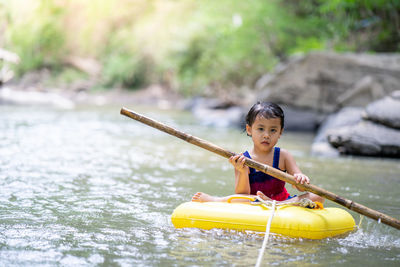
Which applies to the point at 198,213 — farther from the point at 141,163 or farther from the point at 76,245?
the point at 141,163

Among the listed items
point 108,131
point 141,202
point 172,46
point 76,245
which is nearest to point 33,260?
point 76,245

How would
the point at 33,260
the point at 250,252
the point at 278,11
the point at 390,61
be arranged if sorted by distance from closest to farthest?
1. the point at 33,260
2. the point at 250,252
3. the point at 390,61
4. the point at 278,11

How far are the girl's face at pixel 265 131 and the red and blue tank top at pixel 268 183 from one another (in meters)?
0.13

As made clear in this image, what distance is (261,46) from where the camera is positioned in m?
15.8

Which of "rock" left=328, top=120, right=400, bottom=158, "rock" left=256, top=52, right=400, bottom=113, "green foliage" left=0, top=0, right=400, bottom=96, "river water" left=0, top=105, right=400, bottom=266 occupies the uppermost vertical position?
"green foliage" left=0, top=0, right=400, bottom=96

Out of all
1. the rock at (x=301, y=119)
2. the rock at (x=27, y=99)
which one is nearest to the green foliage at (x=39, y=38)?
the rock at (x=27, y=99)

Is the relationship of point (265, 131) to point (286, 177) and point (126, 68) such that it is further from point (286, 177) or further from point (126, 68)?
point (126, 68)

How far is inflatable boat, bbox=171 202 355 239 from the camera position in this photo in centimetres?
313

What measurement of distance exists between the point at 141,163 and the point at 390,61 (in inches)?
259

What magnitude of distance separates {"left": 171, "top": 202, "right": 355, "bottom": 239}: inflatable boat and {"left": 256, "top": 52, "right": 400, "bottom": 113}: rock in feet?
24.4

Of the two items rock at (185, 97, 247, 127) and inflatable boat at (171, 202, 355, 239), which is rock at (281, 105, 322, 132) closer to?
rock at (185, 97, 247, 127)

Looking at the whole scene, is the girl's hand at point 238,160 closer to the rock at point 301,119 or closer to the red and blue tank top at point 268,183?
the red and blue tank top at point 268,183

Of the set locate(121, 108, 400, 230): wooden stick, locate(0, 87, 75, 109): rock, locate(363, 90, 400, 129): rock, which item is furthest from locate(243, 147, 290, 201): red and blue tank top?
locate(0, 87, 75, 109): rock

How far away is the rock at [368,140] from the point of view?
7.02 meters
